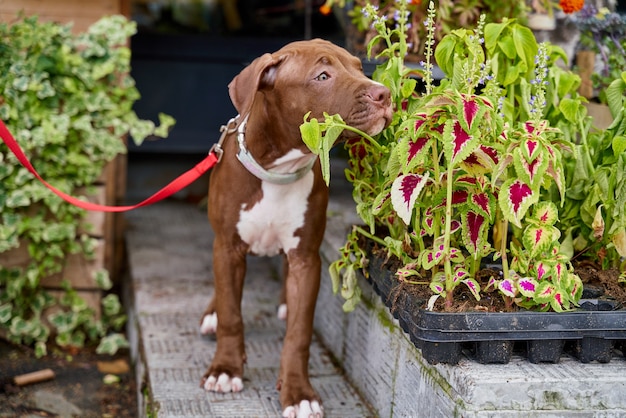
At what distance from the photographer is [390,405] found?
9.04 feet

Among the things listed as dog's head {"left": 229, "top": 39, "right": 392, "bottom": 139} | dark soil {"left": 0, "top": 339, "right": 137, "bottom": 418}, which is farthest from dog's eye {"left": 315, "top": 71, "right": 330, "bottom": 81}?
dark soil {"left": 0, "top": 339, "right": 137, "bottom": 418}

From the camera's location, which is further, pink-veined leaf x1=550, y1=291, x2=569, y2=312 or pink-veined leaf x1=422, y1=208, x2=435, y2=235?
pink-veined leaf x1=422, y1=208, x2=435, y2=235

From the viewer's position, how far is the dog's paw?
2809 mm

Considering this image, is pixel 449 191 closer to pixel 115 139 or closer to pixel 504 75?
pixel 504 75

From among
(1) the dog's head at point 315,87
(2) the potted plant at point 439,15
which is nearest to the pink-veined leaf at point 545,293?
(1) the dog's head at point 315,87

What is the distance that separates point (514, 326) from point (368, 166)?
797 mm

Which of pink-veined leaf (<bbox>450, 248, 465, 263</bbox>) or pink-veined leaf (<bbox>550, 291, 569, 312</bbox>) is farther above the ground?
pink-veined leaf (<bbox>450, 248, 465, 263</bbox>)

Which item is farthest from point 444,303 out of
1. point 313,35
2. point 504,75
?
point 313,35

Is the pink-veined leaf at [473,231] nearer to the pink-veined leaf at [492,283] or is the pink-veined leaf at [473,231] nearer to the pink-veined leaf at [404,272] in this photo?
the pink-veined leaf at [492,283]

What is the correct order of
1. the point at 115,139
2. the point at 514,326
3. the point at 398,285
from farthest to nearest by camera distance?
the point at 115,139 < the point at 398,285 < the point at 514,326

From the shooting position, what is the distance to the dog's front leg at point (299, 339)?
285cm

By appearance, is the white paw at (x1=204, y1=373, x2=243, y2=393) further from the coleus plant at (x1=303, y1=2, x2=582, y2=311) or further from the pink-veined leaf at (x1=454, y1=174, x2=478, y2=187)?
the pink-veined leaf at (x1=454, y1=174, x2=478, y2=187)

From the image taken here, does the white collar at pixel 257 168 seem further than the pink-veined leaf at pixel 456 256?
Yes

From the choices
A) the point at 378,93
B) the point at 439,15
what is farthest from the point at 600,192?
the point at 439,15
